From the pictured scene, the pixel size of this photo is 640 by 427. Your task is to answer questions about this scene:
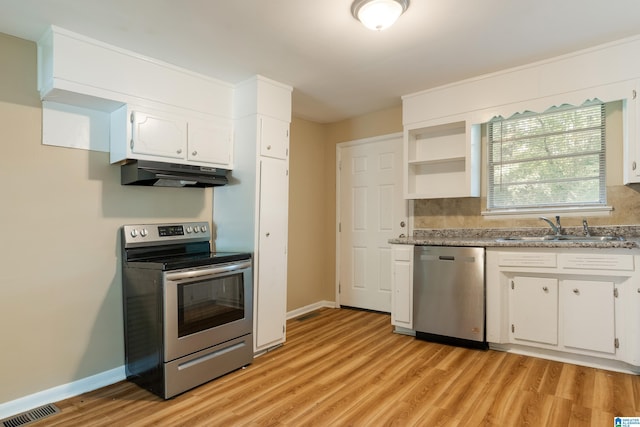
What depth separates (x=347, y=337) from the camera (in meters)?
3.49

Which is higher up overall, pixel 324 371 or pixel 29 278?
pixel 29 278

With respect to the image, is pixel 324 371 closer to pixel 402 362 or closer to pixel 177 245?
pixel 402 362

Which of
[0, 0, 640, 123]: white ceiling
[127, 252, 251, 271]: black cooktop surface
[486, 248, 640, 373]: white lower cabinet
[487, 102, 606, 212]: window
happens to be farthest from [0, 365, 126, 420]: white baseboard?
[487, 102, 606, 212]: window

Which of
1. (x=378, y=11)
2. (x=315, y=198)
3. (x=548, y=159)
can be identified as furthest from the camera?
(x=315, y=198)

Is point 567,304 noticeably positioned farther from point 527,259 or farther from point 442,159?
point 442,159

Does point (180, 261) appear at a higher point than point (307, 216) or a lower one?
lower

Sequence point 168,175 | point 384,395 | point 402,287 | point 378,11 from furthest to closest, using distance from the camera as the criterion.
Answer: point 402,287
point 168,175
point 384,395
point 378,11

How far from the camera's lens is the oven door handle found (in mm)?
2398

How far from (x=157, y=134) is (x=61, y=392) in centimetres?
190

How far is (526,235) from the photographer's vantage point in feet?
10.7

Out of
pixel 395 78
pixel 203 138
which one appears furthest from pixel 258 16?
pixel 395 78

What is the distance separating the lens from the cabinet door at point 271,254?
3135 mm

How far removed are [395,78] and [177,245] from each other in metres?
2.43

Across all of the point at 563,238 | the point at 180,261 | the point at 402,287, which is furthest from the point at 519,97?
the point at 180,261
